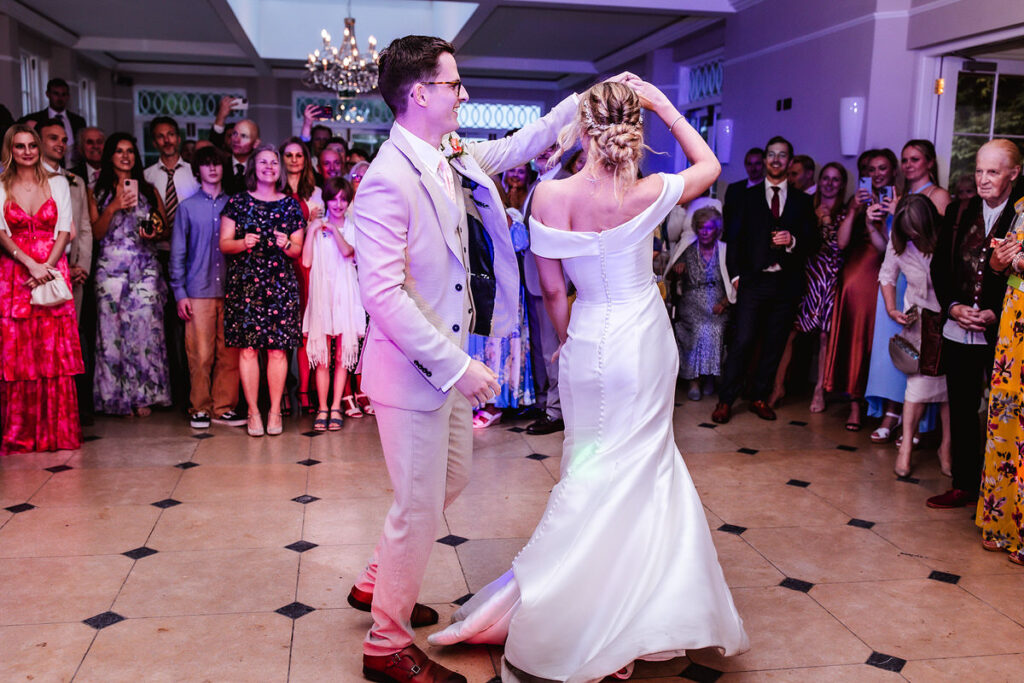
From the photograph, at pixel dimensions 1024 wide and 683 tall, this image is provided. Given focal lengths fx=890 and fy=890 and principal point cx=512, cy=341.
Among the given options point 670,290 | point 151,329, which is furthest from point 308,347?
point 670,290

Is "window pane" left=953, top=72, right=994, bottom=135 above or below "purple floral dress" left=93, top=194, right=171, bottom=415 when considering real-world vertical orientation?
above

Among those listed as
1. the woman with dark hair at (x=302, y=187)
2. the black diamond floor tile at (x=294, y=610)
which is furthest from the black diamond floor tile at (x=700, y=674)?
the woman with dark hair at (x=302, y=187)

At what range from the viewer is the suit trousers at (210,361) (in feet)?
19.1

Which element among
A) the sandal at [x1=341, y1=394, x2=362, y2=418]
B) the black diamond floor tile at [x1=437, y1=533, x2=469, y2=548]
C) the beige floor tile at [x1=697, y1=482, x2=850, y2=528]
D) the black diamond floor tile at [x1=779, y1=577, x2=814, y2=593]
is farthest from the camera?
the sandal at [x1=341, y1=394, x2=362, y2=418]

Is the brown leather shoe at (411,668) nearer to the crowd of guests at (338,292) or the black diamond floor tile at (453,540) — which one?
the black diamond floor tile at (453,540)

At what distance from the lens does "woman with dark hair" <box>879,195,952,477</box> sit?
15.8 ft

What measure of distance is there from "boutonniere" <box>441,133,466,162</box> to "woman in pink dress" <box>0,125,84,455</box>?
11.0 feet

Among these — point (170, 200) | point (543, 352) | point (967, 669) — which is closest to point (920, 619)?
point (967, 669)

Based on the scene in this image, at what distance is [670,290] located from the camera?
22.9ft

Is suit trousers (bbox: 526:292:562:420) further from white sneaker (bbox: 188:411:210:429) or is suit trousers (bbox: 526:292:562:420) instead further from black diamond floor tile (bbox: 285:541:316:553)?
black diamond floor tile (bbox: 285:541:316:553)

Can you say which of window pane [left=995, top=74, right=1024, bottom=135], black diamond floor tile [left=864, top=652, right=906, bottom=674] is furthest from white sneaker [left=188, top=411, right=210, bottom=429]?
window pane [left=995, top=74, right=1024, bottom=135]

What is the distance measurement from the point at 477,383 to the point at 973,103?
19.5ft

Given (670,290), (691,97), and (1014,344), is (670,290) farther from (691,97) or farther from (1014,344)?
(691,97)

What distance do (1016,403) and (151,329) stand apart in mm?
5066
